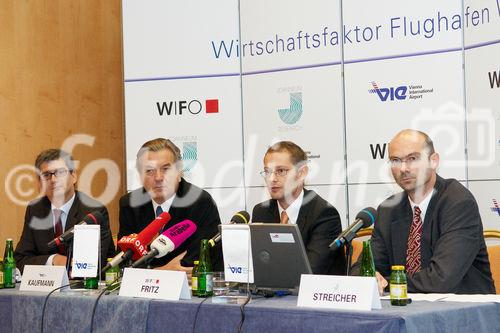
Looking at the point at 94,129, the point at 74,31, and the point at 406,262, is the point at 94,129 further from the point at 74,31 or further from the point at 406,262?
the point at 406,262

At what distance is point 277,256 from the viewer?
2.79 m

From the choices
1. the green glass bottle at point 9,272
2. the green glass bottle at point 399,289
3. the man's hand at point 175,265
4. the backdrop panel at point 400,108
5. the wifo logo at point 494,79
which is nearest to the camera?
the green glass bottle at point 399,289

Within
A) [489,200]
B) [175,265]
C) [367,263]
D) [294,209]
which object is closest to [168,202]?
[175,265]

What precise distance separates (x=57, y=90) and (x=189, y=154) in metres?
1.26

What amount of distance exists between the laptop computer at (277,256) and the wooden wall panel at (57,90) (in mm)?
3316

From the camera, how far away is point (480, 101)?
15.0 feet

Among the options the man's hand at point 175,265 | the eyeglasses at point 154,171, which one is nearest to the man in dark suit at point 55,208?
the eyeglasses at point 154,171

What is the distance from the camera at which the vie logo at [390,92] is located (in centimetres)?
486

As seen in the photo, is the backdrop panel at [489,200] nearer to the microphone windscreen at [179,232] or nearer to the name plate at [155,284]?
the microphone windscreen at [179,232]

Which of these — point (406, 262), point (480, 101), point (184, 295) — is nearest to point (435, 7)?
point (480, 101)

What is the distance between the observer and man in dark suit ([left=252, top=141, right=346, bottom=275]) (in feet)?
11.6

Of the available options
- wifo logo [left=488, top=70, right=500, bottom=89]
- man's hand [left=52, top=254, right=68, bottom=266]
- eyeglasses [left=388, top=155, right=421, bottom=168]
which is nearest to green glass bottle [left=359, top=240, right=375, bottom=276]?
eyeglasses [left=388, top=155, right=421, bottom=168]

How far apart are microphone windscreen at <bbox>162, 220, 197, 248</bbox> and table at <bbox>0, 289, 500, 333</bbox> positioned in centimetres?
39

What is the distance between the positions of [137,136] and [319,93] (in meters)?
1.36
